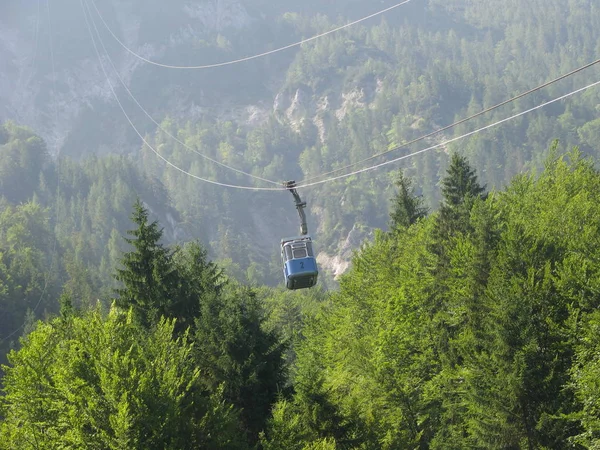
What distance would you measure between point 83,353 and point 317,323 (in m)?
32.8

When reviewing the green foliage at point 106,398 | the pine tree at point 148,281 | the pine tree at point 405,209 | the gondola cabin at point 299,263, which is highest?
the pine tree at point 405,209

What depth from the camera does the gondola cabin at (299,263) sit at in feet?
104

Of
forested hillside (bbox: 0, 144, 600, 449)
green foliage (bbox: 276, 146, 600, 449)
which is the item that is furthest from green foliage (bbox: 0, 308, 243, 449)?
green foliage (bbox: 276, 146, 600, 449)

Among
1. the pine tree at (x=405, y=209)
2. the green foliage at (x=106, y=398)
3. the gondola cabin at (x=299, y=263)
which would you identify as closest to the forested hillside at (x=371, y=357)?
the green foliage at (x=106, y=398)

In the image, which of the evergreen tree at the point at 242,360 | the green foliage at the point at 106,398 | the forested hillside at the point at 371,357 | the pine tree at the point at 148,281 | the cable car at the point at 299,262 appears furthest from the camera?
the pine tree at the point at 148,281

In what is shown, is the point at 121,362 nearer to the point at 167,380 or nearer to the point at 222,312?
the point at 167,380

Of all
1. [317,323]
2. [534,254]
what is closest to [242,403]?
[534,254]

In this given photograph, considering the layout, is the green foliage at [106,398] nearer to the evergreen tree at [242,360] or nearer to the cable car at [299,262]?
the cable car at [299,262]

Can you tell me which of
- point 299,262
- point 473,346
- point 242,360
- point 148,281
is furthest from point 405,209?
point 299,262

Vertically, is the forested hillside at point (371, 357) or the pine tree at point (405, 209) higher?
the pine tree at point (405, 209)

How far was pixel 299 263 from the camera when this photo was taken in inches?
1251

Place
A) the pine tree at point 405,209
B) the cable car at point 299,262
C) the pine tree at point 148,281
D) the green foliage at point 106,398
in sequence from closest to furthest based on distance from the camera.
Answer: the green foliage at point 106,398, the cable car at point 299,262, the pine tree at point 148,281, the pine tree at point 405,209

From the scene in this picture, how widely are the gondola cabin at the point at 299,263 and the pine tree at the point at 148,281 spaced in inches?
448

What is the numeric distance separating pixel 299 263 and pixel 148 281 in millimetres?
12983
